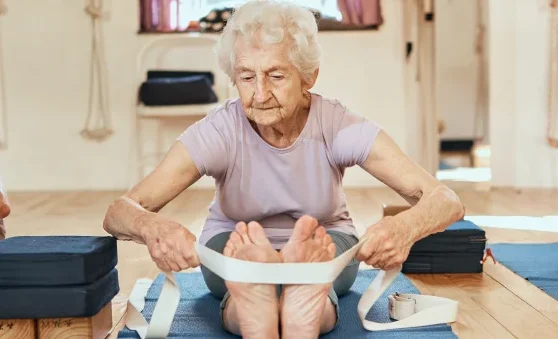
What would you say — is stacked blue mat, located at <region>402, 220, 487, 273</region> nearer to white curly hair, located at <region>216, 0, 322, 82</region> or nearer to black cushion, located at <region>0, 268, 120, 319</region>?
white curly hair, located at <region>216, 0, 322, 82</region>

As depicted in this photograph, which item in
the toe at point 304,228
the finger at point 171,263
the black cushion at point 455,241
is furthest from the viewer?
the black cushion at point 455,241

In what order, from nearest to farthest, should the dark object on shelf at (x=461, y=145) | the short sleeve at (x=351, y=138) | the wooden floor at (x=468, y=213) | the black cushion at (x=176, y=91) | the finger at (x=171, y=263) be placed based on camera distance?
the finger at (x=171, y=263) → the short sleeve at (x=351, y=138) → the wooden floor at (x=468, y=213) → the black cushion at (x=176, y=91) → the dark object on shelf at (x=461, y=145)

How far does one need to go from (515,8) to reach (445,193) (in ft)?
10.4

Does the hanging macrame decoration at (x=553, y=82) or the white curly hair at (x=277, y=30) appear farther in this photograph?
the hanging macrame decoration at (x=553, y=82)

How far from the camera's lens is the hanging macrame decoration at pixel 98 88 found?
4.93m

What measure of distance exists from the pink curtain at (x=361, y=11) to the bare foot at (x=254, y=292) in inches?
144

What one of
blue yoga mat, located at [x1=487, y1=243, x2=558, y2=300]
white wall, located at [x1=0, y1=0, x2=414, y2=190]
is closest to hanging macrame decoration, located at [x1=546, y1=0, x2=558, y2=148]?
white wall, located at [x1=0, y1=0, x2=414, y2=190]

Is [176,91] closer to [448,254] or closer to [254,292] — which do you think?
[448,254]

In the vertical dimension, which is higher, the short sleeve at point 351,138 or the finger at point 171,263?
the short sleeve at point 351,138

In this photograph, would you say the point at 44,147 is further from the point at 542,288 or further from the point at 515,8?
the point at 542,288

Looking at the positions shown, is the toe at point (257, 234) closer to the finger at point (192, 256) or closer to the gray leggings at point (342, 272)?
the finger at point (192, 256)

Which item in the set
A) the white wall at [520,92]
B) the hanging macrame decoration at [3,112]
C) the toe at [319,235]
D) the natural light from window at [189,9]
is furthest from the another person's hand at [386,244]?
the hanging macrame decoration at [3,112]

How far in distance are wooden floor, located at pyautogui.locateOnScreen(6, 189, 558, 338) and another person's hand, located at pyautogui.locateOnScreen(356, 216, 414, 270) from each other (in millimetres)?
335

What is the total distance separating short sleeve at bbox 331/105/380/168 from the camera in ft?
5.76
